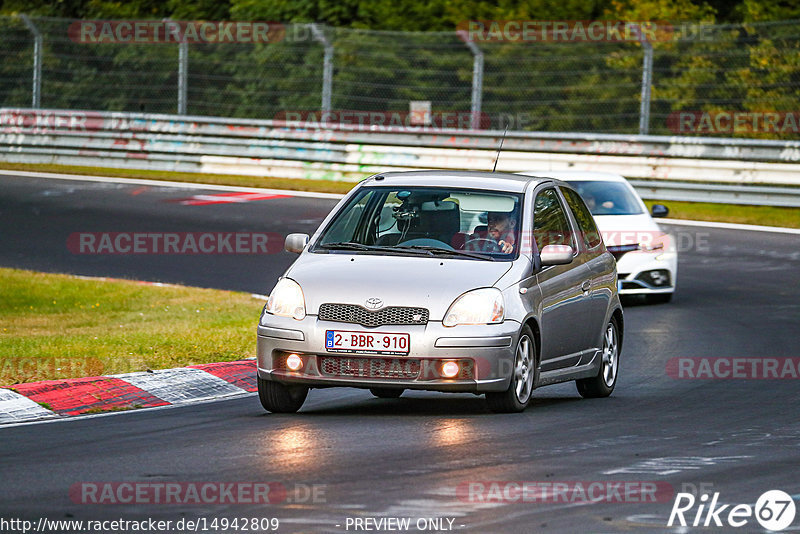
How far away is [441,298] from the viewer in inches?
373

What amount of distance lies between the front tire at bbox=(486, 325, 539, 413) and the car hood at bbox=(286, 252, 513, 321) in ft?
1.52

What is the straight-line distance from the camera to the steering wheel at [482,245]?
10.3 metres

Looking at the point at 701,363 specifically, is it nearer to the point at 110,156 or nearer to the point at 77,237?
the point at 77,237

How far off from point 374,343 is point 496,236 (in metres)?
1.41

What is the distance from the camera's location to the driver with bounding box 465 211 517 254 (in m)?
10.3

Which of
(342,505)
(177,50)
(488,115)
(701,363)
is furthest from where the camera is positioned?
(177,50)

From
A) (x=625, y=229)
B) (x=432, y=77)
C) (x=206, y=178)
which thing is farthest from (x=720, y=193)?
(x=206, y=178)

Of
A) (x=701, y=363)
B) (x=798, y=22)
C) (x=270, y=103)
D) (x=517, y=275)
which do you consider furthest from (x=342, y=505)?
(x=270, y=103)

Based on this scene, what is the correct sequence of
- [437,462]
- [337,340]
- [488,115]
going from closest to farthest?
[437,462], [337,340], [488,115]

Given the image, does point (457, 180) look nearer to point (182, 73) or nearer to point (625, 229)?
point (625, 229)

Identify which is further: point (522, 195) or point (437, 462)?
point (522, 195)

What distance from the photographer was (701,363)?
42.7ft

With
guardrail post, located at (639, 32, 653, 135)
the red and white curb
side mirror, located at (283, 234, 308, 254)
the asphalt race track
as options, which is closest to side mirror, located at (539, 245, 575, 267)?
the asphalt race track

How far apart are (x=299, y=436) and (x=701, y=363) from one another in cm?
516
